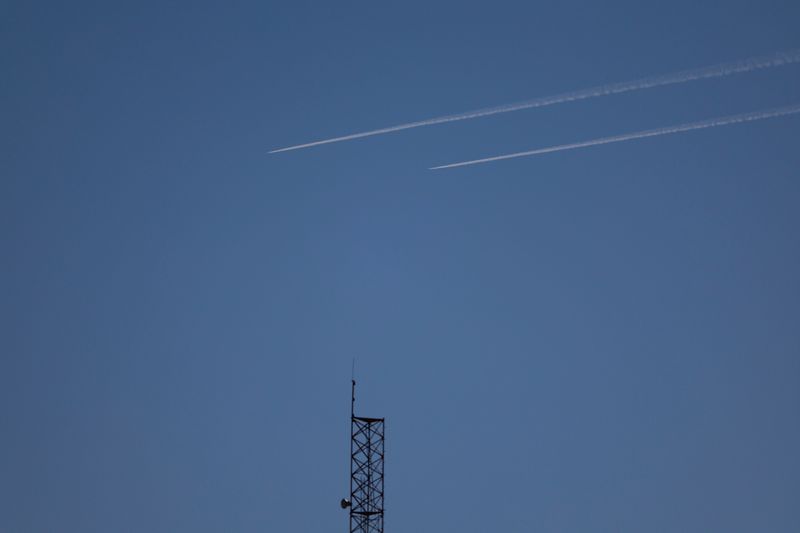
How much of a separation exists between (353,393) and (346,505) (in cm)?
1127

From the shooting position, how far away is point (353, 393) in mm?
146250

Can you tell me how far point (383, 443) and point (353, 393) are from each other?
6.09 m

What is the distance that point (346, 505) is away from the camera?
5502 inches

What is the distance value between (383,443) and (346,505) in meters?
6.67

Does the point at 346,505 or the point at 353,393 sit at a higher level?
the point at 353,393

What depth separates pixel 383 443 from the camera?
468 ft
